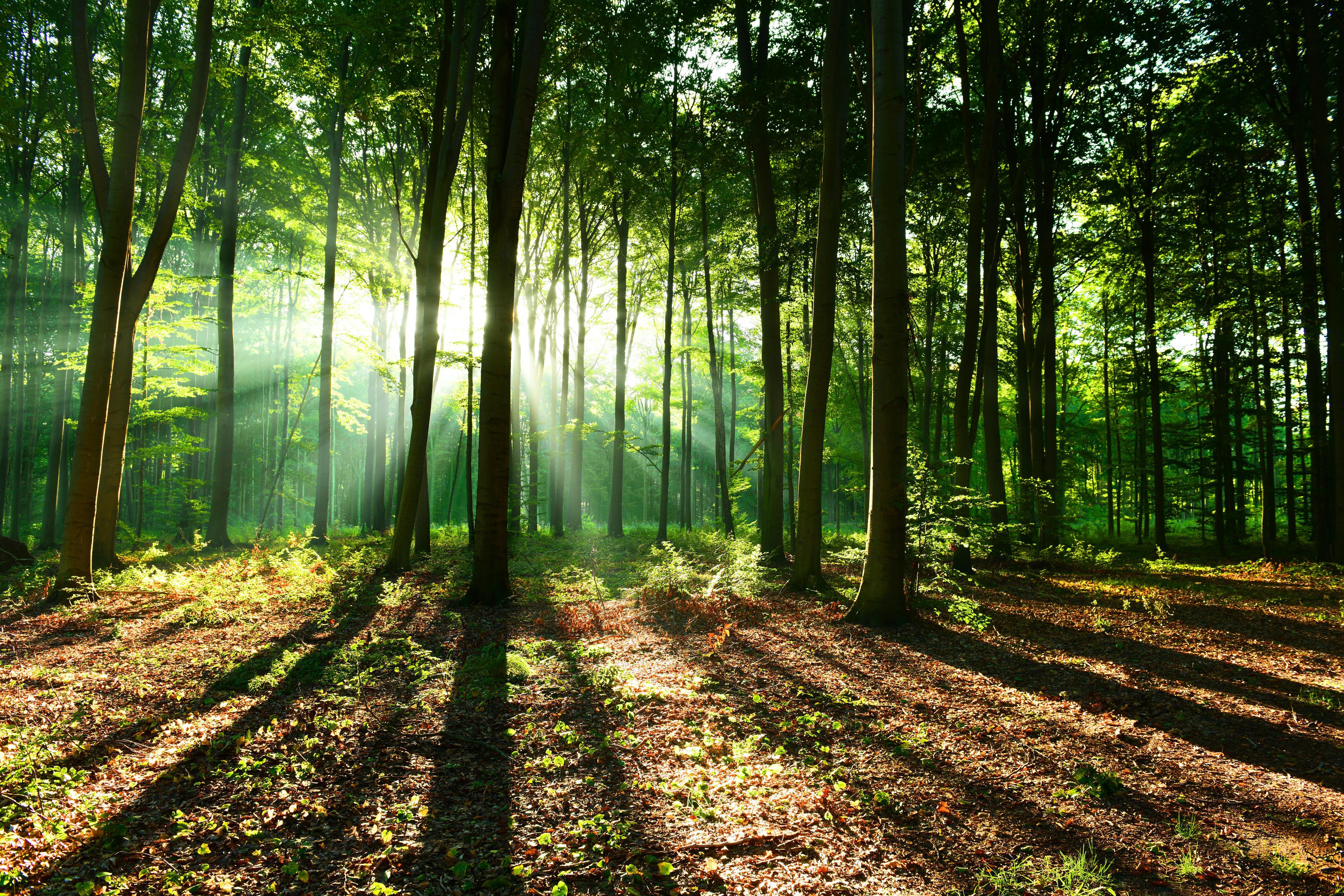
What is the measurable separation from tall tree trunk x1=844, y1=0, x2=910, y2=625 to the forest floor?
0.77 m

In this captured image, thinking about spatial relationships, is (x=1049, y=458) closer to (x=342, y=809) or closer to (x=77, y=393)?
(x=342, y=809)

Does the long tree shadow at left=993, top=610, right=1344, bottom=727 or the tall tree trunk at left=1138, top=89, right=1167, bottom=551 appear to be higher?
the tall tree trunk at left=1138, top=89, right=1167, bottom=551

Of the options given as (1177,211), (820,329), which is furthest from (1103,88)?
(820,329)

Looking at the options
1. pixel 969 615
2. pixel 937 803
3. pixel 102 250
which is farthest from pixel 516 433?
pixel 937 803

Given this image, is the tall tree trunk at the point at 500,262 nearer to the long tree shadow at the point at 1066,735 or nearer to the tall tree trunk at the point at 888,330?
the long tree shadow at the point at 1066,735

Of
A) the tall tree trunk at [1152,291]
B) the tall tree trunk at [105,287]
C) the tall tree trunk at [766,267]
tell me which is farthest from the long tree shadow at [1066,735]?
the tall tree trunk at [1152,291]

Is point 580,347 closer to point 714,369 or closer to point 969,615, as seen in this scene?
point 714,369

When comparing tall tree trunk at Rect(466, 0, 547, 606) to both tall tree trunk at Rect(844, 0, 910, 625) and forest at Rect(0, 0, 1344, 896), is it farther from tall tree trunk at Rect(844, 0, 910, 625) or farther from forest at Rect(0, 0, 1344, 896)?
tall tree trunk at Rect(844, 0, 910, 625)

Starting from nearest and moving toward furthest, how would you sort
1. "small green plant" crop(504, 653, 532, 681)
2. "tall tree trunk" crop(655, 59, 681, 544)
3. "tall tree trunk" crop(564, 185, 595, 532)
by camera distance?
"small green plant" crop(504, 653, 532, 681) → "tall tree trunk" crop(655, 59, 681, 544) → "tall tree trunk" crop(564, 185, 595, 532)

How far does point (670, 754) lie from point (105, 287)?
29.8 feet

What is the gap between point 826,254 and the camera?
847 cm

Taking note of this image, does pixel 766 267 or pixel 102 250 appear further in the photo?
pixel 766 267

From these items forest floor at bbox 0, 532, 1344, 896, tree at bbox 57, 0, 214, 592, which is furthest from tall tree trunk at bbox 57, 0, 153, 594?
forest floor at bbox 0, 532, 1344, 896

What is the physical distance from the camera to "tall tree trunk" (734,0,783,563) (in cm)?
1139
